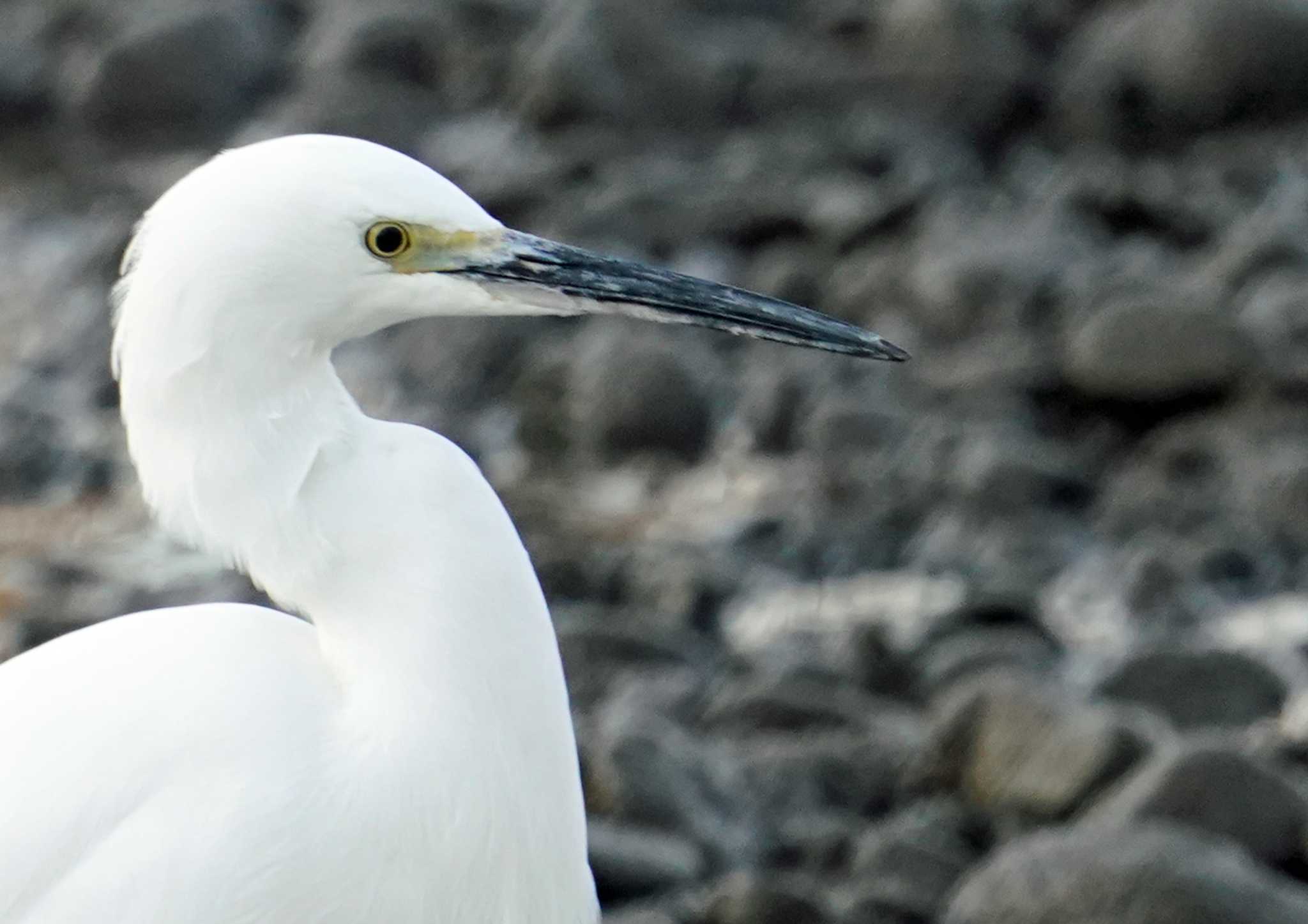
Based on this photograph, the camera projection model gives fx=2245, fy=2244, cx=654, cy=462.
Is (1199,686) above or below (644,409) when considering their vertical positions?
below

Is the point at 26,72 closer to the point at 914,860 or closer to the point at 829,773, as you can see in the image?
the point at 829,773

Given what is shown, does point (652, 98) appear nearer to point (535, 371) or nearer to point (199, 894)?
point (535, 371)

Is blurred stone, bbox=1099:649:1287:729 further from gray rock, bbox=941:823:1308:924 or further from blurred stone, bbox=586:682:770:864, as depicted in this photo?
gray rock, bbox=941:823:1308:924

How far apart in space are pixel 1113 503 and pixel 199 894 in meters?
3.94

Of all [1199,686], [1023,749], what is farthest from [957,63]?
[1023,749]

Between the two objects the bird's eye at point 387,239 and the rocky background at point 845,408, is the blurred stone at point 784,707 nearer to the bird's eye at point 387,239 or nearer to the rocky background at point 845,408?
the rocky background at point 845,408

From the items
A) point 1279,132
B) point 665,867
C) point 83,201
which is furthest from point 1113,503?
point 83,201

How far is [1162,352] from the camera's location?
637 cm

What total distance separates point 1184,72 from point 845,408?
292 cm

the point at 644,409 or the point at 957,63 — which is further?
the point at 957,63

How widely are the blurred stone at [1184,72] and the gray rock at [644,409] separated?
289 centimetres

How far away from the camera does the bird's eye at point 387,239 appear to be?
2572mm

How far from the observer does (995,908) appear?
364 cm

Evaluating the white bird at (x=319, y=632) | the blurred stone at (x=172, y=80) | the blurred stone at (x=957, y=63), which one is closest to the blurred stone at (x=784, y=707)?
the white bird at (x=319, y=632)
